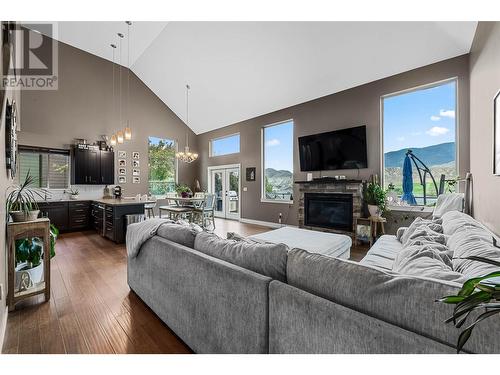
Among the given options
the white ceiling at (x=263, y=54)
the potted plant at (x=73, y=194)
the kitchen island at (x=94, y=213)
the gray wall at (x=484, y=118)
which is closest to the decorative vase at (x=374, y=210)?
the gray wall at (x=484, y=118)

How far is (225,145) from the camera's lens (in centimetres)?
830

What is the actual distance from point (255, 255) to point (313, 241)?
1945 mm

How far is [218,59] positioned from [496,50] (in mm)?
4946

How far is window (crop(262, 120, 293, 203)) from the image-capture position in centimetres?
638

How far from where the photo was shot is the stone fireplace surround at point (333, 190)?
4756 millimetres

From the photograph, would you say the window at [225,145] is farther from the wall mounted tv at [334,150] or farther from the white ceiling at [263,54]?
the wall mounted tv at [334,150]

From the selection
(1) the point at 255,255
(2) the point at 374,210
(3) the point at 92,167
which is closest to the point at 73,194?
(3) the point at 92,167

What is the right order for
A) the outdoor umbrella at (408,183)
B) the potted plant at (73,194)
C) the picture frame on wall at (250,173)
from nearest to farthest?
the outdoor umbrella at (408,183) < the potted plant at (73,194) < the picture frame on wall at (250,173)

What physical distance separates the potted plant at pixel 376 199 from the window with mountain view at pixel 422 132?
316mm

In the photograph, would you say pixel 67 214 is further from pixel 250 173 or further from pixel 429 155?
pixel 429 155

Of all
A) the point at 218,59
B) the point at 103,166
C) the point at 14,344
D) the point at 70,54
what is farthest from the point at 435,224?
the point at 70,54

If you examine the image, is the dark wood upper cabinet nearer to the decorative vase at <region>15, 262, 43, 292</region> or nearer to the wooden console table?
the decorative vase at <region>15, 262, 43, 292</region>

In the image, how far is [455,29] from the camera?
3.41 m
